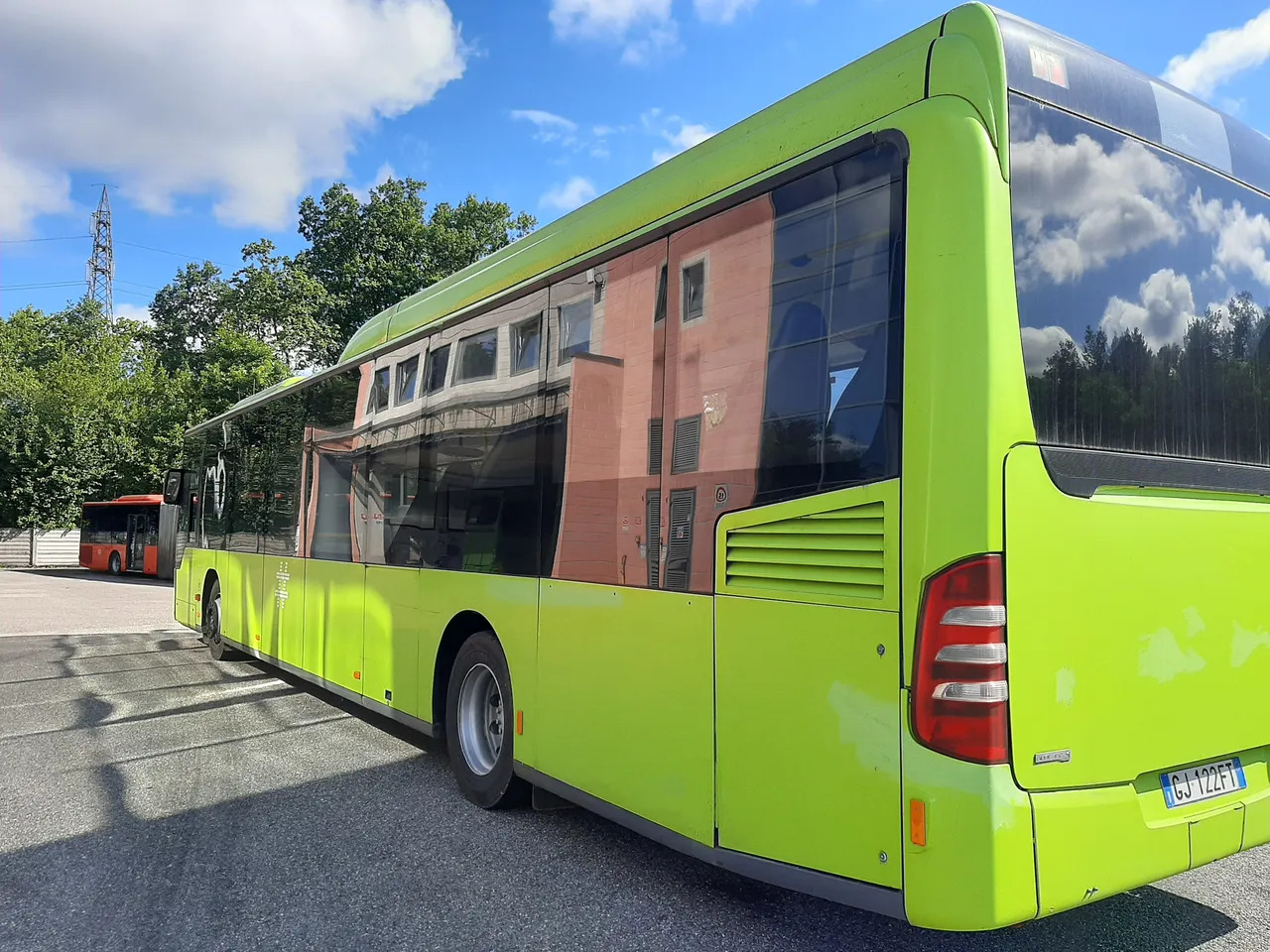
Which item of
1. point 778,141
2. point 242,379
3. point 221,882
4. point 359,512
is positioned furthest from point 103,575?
point 778,141

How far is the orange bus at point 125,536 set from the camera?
3190 cm

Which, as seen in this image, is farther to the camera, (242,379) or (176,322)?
(176,322)

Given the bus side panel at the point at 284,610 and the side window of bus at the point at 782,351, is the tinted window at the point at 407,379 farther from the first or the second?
the side window of bus at the point at 782,351

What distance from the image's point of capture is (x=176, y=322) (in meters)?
62.3

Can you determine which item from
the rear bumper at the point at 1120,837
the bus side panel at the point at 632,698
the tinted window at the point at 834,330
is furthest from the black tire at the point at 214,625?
the rear bumper at the point at 1120,837

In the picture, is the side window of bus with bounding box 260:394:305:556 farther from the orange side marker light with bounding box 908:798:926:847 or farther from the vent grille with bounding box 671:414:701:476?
the orange side marker light with bounding box 908:798:926:847

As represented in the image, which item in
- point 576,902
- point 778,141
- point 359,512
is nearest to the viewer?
point 778,141

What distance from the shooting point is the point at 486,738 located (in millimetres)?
5344

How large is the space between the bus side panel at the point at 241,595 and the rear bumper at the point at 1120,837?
26.7ft

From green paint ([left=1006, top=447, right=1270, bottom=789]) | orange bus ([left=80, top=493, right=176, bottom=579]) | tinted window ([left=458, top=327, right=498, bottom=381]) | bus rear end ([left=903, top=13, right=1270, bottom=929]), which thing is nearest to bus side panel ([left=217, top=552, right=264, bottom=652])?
tinted window ([left=458, top=327, right=498, bottom=381])

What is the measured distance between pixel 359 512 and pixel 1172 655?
18.7 feet

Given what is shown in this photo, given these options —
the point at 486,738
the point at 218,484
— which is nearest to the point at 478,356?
the point at 486,738

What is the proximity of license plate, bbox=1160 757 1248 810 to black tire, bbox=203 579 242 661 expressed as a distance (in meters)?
9.99

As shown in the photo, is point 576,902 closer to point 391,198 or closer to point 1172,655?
point 1172,655
